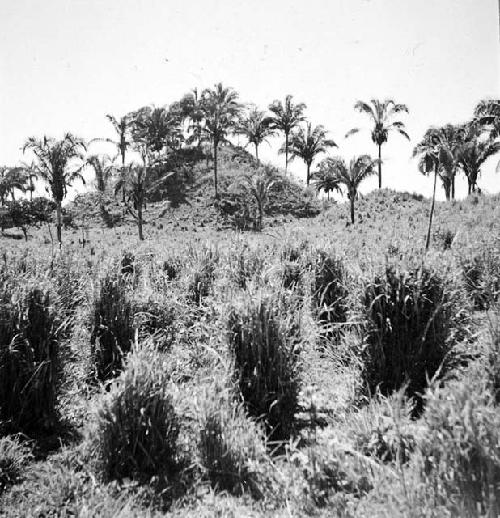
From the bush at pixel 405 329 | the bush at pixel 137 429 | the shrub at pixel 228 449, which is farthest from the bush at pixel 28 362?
the bush at pixel 405 329

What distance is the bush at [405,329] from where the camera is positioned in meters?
4.39

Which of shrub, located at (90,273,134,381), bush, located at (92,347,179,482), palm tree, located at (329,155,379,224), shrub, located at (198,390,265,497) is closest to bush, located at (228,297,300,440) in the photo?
shrub, located at (198,390,265,497)

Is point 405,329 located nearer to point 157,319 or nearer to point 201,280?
point 157,319

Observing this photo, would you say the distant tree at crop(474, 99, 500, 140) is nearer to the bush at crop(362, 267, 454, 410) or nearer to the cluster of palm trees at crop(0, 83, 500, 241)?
the cluster of palm trees at crop(0, 83, 500, 241)

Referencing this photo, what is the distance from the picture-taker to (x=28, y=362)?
Answer: 4.40 metres

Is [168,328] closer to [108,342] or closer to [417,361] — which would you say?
[108,342]

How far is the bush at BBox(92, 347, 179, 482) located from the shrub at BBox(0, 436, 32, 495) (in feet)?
2.33

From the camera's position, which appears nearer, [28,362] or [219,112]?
[28,362]

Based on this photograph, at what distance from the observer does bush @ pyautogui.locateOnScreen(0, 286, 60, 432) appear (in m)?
4.26

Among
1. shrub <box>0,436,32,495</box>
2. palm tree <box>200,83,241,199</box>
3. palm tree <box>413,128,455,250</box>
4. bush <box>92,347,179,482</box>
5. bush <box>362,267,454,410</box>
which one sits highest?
palm tree <box>200,83,241,199</box>

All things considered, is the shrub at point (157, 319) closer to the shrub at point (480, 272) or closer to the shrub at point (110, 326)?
the shrub at point (110, 326)

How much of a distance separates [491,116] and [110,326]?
21.9 m

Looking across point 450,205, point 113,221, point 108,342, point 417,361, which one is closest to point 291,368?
point 417,361

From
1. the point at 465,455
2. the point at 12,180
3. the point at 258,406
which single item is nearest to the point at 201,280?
the point at 258,406
